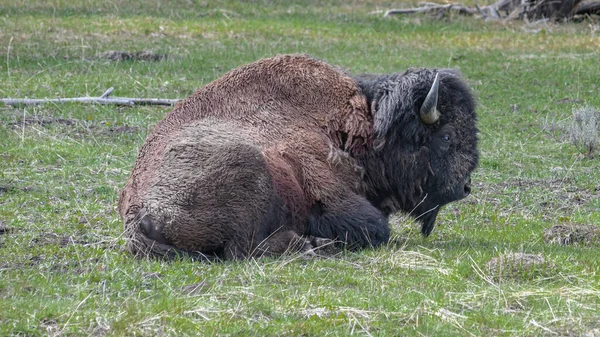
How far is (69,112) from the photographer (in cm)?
1218

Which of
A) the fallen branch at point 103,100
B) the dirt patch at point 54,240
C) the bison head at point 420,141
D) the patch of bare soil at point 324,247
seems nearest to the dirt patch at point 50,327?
the dirt patch at point 54,240

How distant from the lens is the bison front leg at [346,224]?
7.11m

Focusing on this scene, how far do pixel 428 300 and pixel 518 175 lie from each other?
516 cm

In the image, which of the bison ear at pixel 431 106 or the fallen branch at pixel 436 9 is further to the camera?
the fallen branch at pixel 436 9

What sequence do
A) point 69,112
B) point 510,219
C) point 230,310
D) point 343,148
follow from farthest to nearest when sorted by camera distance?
point 69,112, point 510,219, point 343,148, point 230,310

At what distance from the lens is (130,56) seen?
15.7 meters

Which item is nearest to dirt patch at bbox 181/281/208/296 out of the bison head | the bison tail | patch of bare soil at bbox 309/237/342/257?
the bison tail

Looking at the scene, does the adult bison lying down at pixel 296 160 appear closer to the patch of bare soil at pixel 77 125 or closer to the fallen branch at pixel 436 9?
the patch of bare soil at pixel 77 125

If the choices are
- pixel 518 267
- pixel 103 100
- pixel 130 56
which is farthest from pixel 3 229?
pixel 130 56

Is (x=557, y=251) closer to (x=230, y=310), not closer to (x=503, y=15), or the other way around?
(x=230, y=310)

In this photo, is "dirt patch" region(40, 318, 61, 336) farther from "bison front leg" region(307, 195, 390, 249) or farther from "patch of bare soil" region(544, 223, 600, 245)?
"patch of bare soil" region(544, 223, 600, 245)

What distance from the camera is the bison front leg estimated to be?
7.11m

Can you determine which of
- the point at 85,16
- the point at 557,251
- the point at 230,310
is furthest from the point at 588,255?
the point at 85,16

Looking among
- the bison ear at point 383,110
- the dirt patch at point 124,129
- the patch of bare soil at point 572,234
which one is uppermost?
the bison ear at point 383,110
